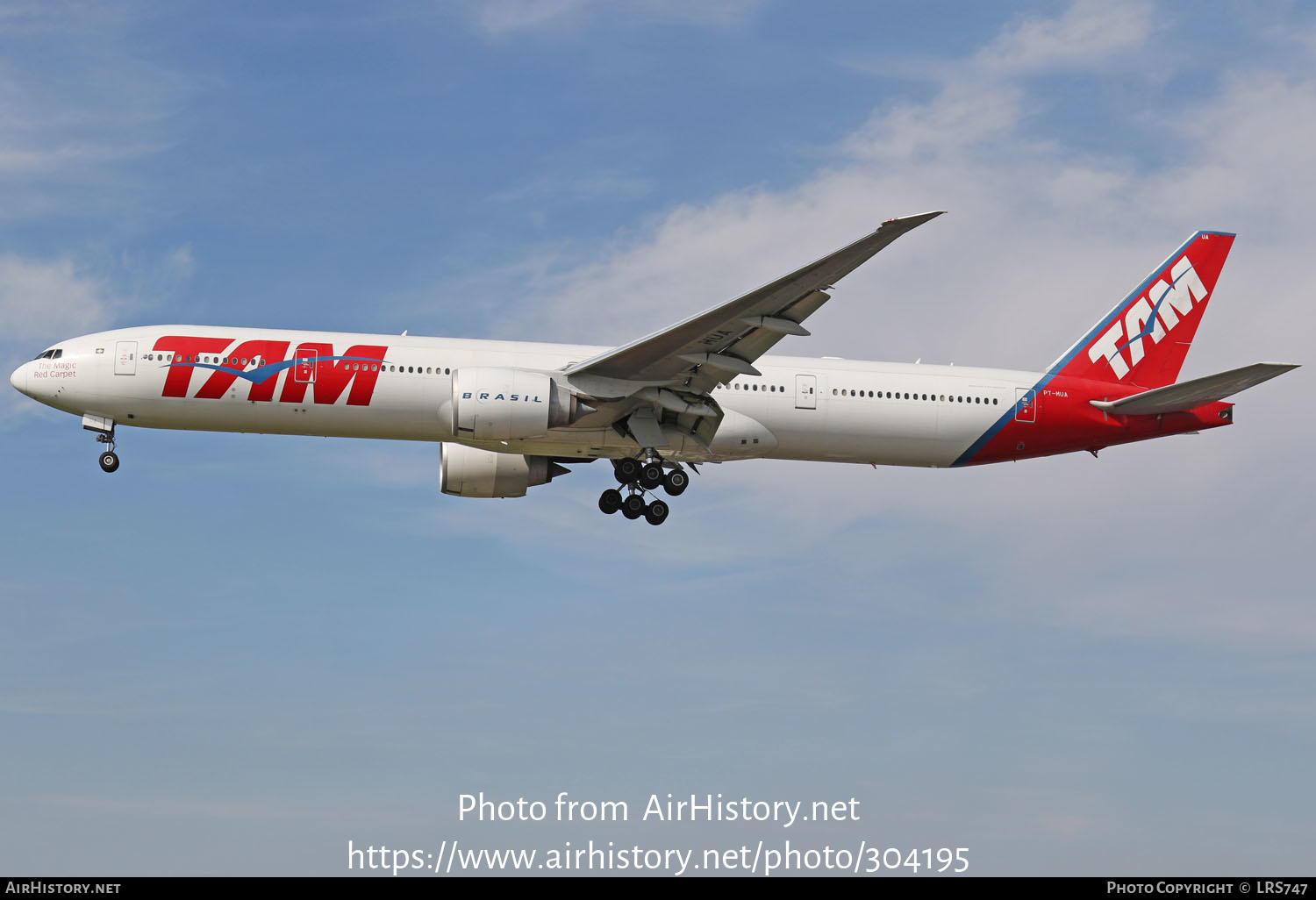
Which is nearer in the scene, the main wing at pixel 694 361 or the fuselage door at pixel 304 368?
the main wing at pixel 694 361

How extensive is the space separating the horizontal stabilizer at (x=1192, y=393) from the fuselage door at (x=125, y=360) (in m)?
22.6

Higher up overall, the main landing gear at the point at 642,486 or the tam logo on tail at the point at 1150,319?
the tam logo on tail at the point at 1150,319

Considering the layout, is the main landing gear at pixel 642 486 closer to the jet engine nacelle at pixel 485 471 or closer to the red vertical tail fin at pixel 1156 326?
the jet engine nacelle at pixel 485 471

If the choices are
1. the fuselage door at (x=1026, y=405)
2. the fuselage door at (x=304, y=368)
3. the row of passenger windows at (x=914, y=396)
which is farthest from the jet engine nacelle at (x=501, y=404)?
the fuselage door at (x=1026, y=405)

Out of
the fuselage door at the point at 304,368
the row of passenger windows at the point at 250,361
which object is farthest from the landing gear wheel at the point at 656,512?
the fuselage door at the point at 304,368

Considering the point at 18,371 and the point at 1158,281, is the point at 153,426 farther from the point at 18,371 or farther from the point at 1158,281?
the point at 1158,281

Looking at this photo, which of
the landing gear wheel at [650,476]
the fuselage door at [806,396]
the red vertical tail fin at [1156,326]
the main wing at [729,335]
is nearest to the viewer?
the main wing at [729,335]

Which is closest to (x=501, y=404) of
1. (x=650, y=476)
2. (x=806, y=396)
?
(x=650, y=476)

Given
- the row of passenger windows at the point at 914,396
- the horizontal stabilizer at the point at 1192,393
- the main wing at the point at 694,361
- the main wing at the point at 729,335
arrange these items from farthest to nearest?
the row of passenger windows at the point at 914,396
the horizontal stabilizer at the point at 1192,393
the main wing at the point at 694,361
the main wing at the point at 729,335

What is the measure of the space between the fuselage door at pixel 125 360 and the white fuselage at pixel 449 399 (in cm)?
3

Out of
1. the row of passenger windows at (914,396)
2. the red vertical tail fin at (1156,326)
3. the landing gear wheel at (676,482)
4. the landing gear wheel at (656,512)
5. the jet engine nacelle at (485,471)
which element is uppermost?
the red vertical tail fin at (1156,326)

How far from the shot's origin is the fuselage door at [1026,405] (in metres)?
34.1

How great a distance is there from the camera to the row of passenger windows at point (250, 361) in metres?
30.7

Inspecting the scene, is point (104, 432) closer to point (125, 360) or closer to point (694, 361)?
point (125, 360)
